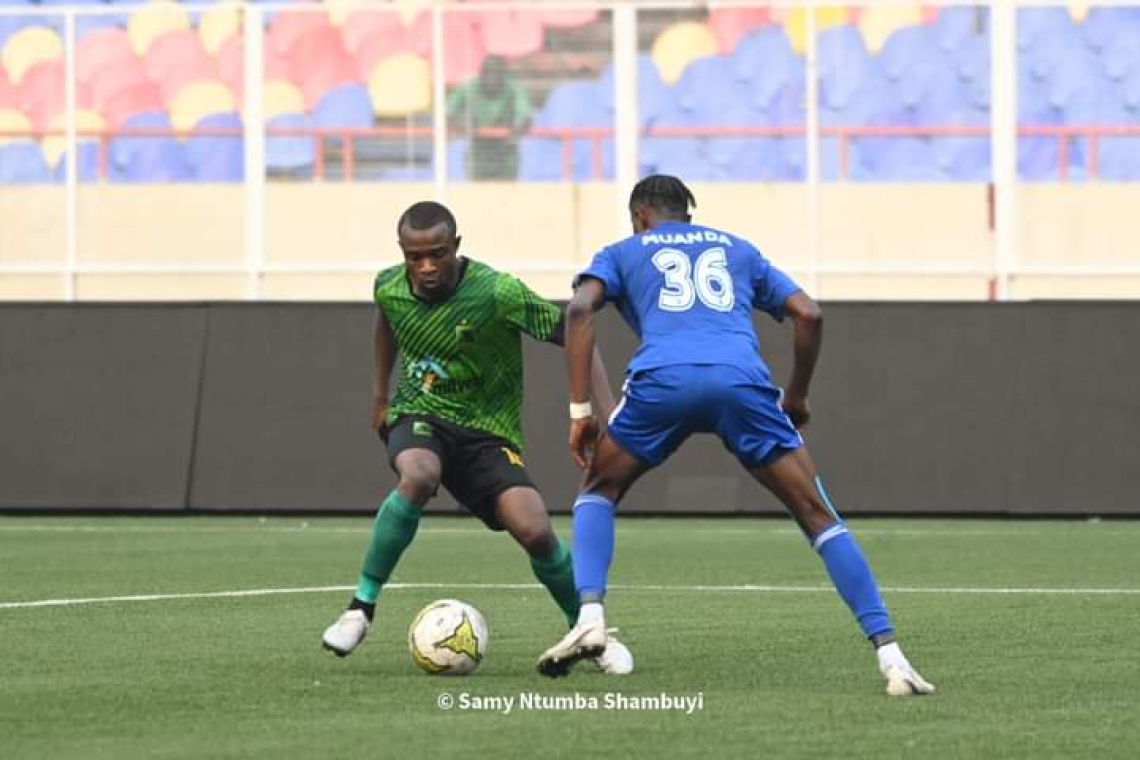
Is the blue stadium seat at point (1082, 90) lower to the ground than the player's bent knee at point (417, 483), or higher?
higher

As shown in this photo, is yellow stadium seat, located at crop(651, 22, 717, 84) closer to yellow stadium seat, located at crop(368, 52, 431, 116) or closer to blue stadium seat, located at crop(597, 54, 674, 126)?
blue stadium seat, located at crop(597, 54, 674, 126)

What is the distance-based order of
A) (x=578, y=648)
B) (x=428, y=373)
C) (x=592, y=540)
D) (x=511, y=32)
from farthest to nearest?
1. (x=511, y=32)
2. (x=428, y=373)
3. (x=592, y=540)
4. (x=578, y=648)

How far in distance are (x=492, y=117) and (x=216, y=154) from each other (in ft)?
8.49

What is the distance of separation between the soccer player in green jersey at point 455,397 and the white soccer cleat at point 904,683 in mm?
1695

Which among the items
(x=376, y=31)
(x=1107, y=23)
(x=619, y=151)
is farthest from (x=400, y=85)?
(x=1107, y=23)

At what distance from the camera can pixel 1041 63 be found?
21219 mm

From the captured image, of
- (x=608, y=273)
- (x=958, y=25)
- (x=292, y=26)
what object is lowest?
(x=608, y=273)

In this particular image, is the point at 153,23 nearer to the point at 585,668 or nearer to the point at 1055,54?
the point at 1055,54

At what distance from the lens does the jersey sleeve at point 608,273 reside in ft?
30.7

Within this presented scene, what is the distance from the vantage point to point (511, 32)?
70.5 feet

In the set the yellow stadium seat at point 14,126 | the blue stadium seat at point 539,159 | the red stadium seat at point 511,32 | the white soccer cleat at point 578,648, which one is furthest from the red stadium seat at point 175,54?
the white soccer cleat at point 578,648

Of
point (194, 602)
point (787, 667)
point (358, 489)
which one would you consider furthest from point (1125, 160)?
point (787, 667)

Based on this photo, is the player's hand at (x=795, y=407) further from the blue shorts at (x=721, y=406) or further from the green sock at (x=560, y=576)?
the green sock at (x=560, y=576)

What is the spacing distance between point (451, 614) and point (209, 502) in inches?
428
